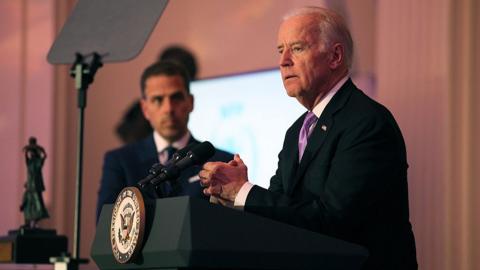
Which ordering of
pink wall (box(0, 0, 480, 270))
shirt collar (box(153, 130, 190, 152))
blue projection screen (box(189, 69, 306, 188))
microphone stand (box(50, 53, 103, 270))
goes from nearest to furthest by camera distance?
microphone stand (box(50, 53, 103, 270))
pink wall (box(0, 0, 480, 270))
shirt collar (box(153, 130, 190, 152))
blue projection screen (box(189, 69, 306, 188))

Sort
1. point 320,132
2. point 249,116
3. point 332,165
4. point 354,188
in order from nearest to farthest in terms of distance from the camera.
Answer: point 354,188 < point 332,165 < point 320,132 < point 249,116

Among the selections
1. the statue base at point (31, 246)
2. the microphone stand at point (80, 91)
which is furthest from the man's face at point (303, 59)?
the statue base at point (31, 246)

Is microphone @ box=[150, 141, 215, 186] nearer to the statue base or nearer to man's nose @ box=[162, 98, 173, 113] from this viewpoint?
the statue base

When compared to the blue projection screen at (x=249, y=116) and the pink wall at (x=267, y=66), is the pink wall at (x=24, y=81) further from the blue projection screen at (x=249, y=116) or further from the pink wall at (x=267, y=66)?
the blue projection screen at (x=249, y=116)

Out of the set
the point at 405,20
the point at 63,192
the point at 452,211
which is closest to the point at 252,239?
the point at 452,211

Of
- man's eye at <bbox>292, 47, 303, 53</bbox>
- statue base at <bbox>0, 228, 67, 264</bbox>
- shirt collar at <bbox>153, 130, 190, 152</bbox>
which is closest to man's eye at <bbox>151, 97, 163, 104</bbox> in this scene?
shirt collar at <bbox>153, 130, 190, 152</bbox>

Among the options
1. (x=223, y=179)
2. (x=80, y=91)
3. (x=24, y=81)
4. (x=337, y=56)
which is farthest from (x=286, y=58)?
(x=24, y=81)

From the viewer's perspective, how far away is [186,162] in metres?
2.97

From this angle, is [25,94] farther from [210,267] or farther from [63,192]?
[210,267]

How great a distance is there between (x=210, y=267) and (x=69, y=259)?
1547 millimetres

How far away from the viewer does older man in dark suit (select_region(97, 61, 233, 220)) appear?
18.5 feet

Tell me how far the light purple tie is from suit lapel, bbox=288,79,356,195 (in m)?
0.11

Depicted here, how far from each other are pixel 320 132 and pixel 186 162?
576 millimetres

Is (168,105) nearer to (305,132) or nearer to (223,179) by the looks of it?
(305,132)
